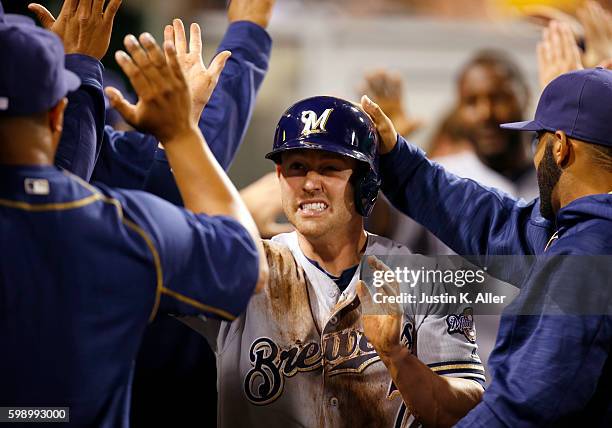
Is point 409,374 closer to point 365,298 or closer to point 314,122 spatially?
point 365,298

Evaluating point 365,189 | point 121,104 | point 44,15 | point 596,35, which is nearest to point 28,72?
point 121,104

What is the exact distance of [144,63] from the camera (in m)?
2.18

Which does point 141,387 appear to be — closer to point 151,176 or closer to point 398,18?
point 151,176

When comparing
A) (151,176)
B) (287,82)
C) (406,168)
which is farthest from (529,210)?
(287,82)

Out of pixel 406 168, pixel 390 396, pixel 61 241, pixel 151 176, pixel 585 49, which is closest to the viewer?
pixel 61 241

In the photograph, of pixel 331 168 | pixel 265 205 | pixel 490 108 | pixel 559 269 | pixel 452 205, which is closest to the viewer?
pixel 559 269

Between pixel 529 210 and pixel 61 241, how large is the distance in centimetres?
174

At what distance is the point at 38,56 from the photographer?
2.10 metres

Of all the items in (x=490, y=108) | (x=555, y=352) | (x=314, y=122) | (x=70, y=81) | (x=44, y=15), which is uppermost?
(x=44, y=15)

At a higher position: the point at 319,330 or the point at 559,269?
the point at 559,269

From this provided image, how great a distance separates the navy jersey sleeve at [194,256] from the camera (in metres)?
2.12

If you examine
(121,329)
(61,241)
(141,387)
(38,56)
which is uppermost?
(38,56)

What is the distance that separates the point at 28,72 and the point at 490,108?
4.67m

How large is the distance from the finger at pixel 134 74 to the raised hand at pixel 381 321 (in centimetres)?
91
